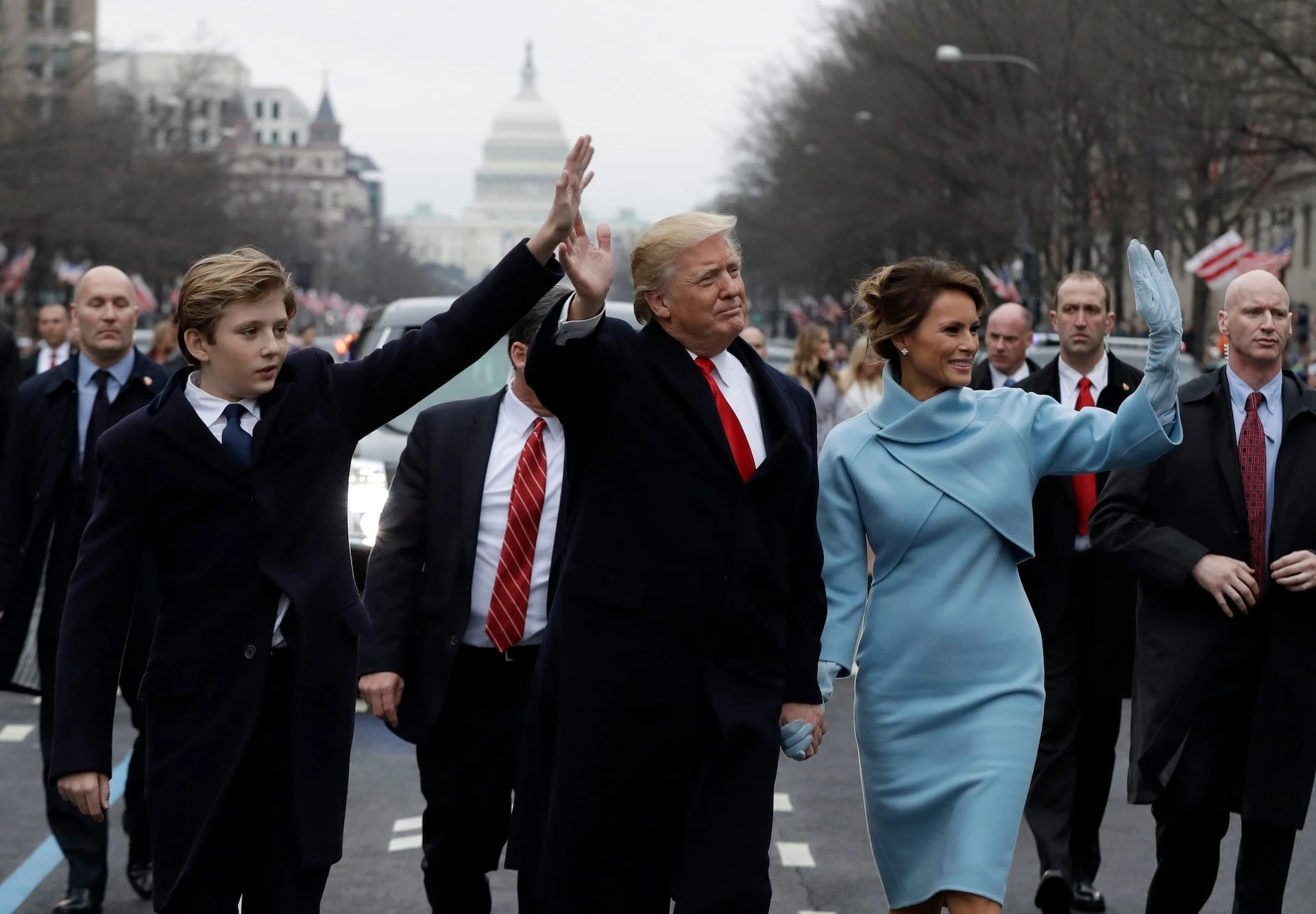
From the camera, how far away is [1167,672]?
6.16 m

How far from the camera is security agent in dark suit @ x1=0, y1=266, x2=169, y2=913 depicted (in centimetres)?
730

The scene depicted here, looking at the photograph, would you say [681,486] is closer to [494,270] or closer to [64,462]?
[494,270]

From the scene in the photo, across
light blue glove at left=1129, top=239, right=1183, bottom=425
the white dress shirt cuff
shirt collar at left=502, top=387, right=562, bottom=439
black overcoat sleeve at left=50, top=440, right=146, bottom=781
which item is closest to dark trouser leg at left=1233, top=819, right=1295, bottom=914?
light blue glove at left=1129, top=239, right=1183, bottom=425

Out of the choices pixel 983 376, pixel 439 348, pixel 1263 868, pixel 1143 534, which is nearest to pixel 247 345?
pixel 439 348

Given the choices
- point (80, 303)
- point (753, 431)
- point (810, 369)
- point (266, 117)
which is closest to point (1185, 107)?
point (810, 369)

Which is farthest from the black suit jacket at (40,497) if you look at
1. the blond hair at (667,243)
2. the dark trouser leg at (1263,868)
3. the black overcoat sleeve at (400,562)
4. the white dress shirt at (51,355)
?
the white dress shirt at (51,355)

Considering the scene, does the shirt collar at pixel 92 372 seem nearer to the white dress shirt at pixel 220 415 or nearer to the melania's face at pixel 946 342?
the white dress shirt at pixel 220 415

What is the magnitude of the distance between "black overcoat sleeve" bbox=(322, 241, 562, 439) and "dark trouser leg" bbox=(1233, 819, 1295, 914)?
106 inches

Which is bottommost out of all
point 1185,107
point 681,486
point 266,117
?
point 681,486

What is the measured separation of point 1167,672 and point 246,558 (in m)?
2.74

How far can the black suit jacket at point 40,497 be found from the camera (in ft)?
24.0

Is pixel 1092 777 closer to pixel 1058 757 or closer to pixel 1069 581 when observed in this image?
pixel 1058 757

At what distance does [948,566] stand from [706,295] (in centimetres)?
94

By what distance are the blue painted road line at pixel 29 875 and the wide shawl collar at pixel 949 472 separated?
301cm
